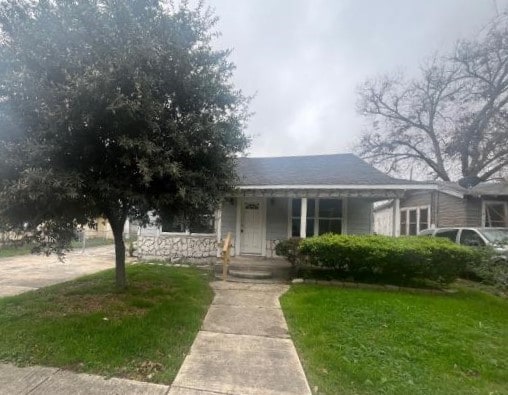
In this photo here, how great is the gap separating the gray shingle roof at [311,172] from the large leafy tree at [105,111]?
11.0 ft

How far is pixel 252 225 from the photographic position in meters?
11.9

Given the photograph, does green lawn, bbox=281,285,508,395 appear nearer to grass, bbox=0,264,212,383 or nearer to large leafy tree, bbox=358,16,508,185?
grass, bbox=0,264,212,383

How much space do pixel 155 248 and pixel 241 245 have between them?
3008 mm

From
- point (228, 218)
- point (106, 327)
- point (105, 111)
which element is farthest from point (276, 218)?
point (105, 111)

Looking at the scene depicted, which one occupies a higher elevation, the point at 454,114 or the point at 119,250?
the point at 454,114

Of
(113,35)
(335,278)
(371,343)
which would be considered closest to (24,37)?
(113,35)

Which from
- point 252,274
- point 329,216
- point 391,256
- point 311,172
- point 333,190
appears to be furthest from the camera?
point 329,216

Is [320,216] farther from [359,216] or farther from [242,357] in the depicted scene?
[242,357]

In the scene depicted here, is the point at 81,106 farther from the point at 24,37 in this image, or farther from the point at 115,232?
the point at 115,232

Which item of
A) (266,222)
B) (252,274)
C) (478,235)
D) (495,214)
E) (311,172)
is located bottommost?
(252,274)

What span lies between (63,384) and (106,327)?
4.60ft

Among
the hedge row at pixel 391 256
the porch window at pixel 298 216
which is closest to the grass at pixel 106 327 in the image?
the hedge row at pixel 391 256

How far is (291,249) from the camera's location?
30.0 ft

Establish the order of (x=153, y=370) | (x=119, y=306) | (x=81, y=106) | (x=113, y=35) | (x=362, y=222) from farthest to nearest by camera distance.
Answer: (x=362, y=222) → (x=119, y=306) → (x=113, y=35) → (x=81, y=106) → (x=153, y=370)
